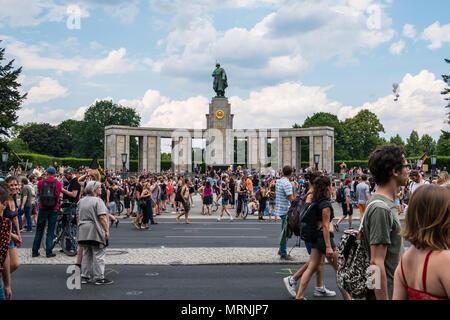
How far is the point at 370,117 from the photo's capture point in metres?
92.4

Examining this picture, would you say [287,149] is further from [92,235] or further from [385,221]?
[385,221]

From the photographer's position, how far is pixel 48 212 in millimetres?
10172

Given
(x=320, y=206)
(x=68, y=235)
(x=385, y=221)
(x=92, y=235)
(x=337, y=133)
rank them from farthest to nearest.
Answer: (x=337, y=133), (x=68, y=235), (x=92, y=235), (x=320, y=206), (x=385, y=221)

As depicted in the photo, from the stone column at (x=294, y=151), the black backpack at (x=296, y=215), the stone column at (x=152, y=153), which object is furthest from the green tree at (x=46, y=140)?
the black backpack at (x=296, y=215)

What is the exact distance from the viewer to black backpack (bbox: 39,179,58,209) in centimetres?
1009

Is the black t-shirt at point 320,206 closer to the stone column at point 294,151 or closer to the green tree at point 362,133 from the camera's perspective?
the stone column at point 294,151

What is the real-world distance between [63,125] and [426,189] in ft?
362

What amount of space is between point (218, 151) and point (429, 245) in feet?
183

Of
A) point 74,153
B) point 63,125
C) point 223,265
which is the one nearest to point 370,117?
point 74,153

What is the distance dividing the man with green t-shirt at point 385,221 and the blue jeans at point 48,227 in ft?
27.6

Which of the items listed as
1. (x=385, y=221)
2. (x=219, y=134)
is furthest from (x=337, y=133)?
(x=385, y=221)

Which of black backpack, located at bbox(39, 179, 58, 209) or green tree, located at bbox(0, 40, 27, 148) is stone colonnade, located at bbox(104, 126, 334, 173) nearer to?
green tree, located at bbox(0, 40, 27, 148)

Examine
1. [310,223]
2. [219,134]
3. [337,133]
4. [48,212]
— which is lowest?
[48,212]
